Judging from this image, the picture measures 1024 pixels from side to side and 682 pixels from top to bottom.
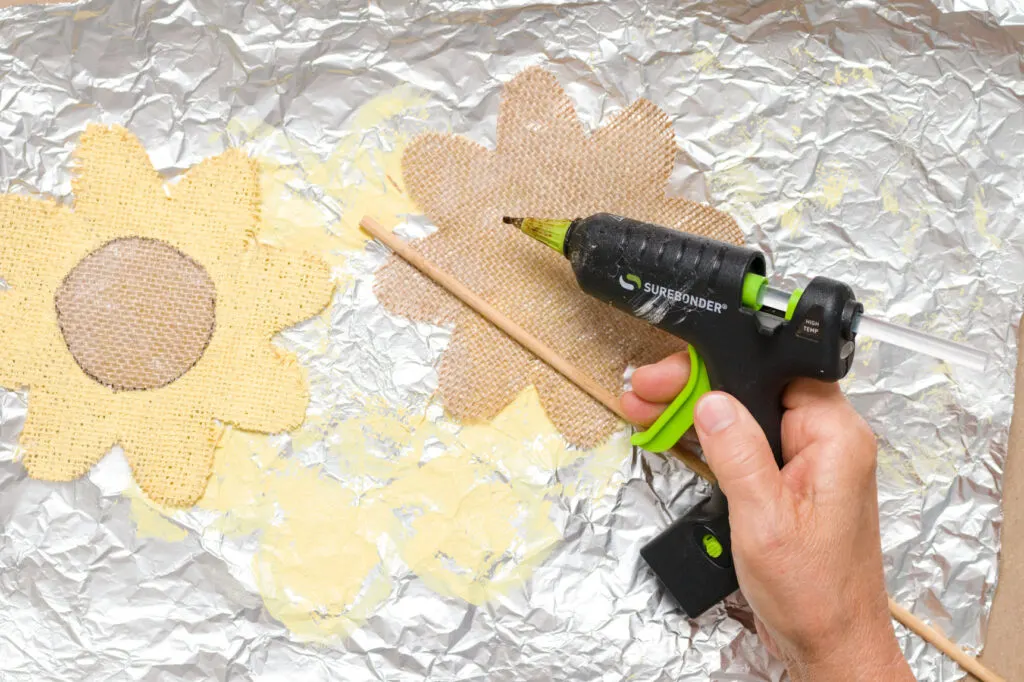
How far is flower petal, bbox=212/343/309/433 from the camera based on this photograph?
39.5 inches

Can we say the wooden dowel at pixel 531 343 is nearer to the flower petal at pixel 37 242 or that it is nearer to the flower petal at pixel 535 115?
the flower petal at pixel 535 115

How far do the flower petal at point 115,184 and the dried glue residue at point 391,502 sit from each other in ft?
0.94

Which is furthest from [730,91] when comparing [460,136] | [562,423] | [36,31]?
[36,31]

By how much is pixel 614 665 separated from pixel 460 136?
666 millimetres

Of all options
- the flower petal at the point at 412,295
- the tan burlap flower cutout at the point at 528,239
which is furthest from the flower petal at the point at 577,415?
the flower petal at the point at 412,295

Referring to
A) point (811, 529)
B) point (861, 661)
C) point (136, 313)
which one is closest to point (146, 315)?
point (136, 313)

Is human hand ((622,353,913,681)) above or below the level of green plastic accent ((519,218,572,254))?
below

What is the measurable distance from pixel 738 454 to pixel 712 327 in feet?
0.43

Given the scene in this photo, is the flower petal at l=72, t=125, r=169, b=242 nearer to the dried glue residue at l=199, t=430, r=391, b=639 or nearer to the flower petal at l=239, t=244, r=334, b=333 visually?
the flower petal at l=239, t=244, r=334, b=333

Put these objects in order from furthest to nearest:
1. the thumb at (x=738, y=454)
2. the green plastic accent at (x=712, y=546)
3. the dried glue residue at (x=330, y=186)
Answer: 1. the dried glue residue at (x=330, y=186)
2. the green plastic accent at (x=712, y=546)
3. the thumb at (x=738, y=454)

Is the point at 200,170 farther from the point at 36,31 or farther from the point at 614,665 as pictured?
→ the point at 614,665

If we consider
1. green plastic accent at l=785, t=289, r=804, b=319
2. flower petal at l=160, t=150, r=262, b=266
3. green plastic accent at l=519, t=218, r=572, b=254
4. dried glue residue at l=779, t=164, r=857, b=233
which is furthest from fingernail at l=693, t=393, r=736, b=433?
flower petal at l=160, t=150, r=262, b=266

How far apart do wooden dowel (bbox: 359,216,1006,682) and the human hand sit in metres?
0.13

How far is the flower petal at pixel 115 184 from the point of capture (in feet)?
3.36
